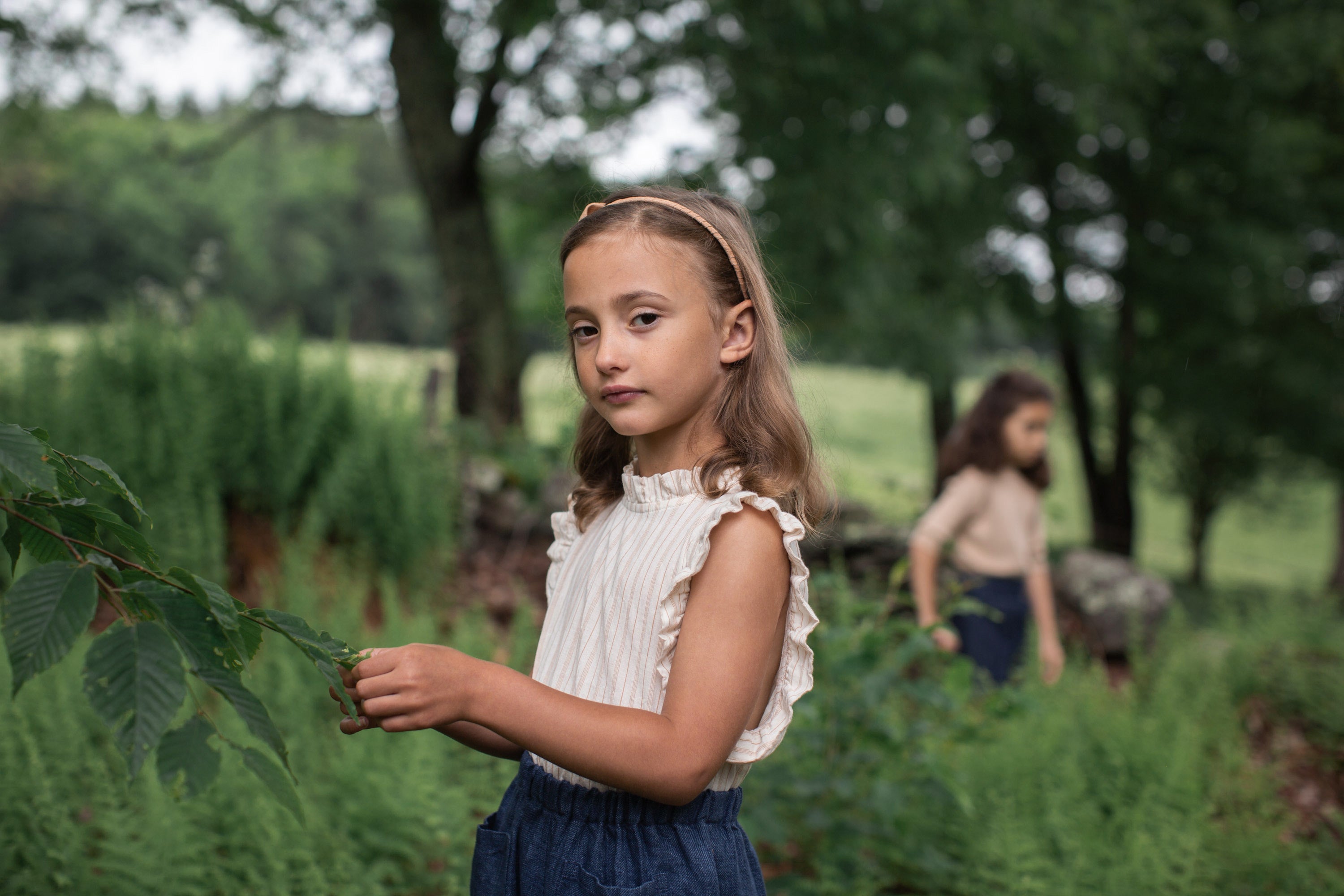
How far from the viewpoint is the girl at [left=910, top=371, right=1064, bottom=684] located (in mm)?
3926

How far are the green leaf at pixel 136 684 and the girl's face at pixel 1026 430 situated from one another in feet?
12.0

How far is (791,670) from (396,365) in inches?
197

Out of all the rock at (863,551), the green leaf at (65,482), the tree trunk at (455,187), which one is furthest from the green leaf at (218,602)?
the tree trunk at (455,187)

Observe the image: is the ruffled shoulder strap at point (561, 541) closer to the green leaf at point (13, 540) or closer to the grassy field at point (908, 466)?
the grassy field at point (908, 466)

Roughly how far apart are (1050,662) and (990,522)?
65 centimetres

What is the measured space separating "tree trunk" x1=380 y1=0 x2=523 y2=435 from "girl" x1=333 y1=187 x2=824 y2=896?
6.81 meters

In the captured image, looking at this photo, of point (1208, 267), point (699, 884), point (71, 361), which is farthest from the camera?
point (1208, 267)

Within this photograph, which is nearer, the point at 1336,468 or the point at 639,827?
the point at 639,827

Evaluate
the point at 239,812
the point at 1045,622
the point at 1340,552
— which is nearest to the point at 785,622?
the point at 239,812

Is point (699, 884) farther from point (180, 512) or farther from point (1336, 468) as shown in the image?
point (1336, 468)

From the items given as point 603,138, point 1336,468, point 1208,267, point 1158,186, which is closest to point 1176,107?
point 1158,186

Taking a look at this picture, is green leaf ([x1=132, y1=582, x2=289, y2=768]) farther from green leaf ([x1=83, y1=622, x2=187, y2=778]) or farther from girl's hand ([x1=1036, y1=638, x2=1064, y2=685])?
girl's hand ([x1=1036, y1=638, x2=1064, y2=685])

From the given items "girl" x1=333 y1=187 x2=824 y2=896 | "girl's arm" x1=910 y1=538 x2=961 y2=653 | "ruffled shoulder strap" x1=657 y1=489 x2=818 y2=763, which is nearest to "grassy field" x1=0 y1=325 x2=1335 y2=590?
"girl" x1=333 y1=187 x2=824 y2=896

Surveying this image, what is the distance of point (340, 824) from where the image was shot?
2479mm
